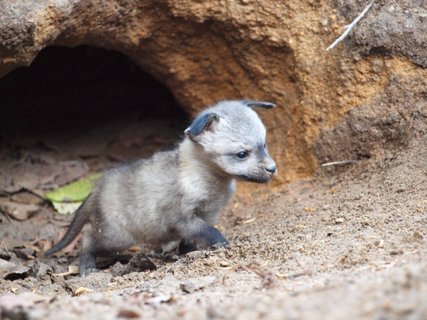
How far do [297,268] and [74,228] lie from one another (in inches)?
124

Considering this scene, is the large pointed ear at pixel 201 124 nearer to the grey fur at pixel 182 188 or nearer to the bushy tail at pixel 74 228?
the grey fur at pixel 182 188

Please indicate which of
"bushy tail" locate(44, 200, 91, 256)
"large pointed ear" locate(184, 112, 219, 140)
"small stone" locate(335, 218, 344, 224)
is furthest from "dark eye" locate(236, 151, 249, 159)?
"bushy tail" locate(44, 200, 91, 256)

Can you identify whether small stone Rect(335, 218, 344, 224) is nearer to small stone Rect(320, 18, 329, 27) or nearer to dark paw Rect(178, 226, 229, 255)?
dark paw Rect(178, 226, 229, 255)

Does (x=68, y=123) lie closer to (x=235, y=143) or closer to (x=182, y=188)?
(x=182, y=188)

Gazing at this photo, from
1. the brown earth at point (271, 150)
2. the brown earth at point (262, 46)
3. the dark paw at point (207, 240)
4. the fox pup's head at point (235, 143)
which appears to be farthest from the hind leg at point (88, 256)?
the brown earth at point (262, 46)

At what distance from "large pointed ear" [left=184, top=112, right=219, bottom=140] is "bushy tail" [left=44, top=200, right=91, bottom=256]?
151 cm

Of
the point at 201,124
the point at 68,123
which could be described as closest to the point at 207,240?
the point at 201,124

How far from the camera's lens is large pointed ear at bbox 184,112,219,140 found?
6.28 meters

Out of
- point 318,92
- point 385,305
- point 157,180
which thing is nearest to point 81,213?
point 157,180

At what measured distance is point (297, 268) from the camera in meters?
4.80

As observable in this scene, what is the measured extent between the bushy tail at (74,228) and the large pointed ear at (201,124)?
59.6 inches

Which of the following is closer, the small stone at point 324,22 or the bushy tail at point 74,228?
the small stone at point 324,22

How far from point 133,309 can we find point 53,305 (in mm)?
551

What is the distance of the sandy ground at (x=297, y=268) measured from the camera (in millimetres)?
3400
